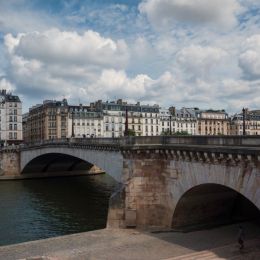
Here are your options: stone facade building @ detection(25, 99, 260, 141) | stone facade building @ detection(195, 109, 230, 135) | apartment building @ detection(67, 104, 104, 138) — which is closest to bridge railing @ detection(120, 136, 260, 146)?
stone facade building @ detection(25, 99, 260, 141)

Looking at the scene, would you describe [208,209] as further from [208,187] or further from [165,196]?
[165,196]

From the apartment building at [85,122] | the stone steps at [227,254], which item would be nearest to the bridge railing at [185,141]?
the stone steps at [227,254]

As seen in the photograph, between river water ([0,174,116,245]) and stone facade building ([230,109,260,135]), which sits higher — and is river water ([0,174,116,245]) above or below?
below

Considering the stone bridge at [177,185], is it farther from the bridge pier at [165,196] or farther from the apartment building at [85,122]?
the apartment building at [85,122]

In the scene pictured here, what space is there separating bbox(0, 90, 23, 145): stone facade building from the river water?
121 feet

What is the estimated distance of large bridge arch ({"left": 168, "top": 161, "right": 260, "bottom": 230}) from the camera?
21.7 m

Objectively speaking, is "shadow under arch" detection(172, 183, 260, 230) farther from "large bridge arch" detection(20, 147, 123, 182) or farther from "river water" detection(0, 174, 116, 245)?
"large bridge arch" detection(20, 147, 123, 182)

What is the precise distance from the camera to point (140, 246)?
25.4m

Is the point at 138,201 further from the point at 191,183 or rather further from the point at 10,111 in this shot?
the point at 10,111

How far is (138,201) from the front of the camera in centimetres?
3039

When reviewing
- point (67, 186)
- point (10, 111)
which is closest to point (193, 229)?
point (67, 186)

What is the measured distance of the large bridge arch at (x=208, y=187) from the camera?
2172cm

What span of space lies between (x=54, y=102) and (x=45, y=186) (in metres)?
61.4

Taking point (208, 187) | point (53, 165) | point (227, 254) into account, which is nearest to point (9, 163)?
point (53, 165)
